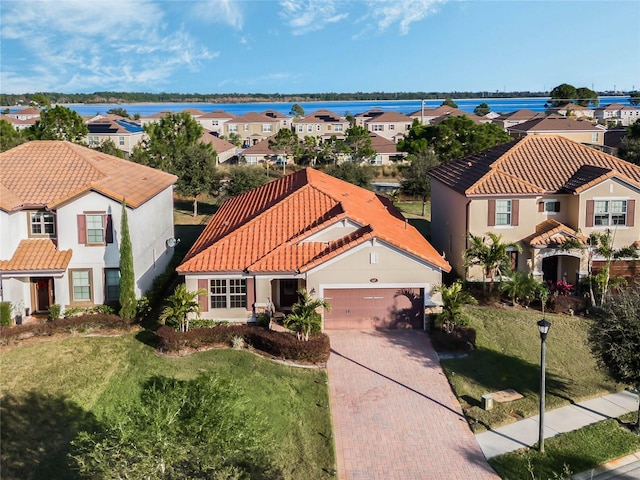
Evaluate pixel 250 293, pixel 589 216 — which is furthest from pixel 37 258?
pixel 589 216

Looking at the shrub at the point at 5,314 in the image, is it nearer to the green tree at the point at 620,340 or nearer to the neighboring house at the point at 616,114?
the green tree at the point at 620,340

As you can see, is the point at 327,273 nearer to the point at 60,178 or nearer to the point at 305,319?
the point at 305,319

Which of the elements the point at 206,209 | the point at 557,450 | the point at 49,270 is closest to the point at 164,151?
the point at 206,209

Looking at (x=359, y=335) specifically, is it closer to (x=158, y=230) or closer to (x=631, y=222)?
(x=158, y=230)

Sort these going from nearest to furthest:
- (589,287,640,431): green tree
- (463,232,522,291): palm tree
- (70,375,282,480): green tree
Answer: (70,375,282,480): green tree < (589,287,640,431): green tree < (463,232,522,291): palm tree

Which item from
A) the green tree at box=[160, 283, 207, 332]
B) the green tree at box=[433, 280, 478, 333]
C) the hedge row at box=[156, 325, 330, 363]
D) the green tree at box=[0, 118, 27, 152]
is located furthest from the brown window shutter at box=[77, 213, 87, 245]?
the green tree at box=[0, 118, 27, 152]

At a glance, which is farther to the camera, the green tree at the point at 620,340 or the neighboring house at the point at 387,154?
the neighboring house at the point at 387,154

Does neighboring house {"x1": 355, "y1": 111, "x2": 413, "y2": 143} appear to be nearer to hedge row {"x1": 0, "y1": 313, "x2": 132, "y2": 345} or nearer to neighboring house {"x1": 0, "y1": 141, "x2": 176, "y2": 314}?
neighboring house {"x1": 0, "y1": 141, "x2": 176, "y2": 314}

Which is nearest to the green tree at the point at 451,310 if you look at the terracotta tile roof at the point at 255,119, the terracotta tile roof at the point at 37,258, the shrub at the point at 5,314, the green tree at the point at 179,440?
the green tree at the point at 179,440
